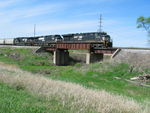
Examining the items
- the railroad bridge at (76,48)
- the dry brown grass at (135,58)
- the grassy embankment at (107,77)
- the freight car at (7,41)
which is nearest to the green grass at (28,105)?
the grassy embankment at (107,77)

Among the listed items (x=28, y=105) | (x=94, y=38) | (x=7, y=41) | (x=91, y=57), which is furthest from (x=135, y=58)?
(x=7, y=41)

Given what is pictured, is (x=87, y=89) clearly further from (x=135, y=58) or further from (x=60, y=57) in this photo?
(x=60, y=57)

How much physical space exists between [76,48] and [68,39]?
10277 mm

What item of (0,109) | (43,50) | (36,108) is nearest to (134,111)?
(36,108)

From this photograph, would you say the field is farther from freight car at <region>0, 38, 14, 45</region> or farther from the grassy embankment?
freight car at <region>0, 38, 14, 45</region>

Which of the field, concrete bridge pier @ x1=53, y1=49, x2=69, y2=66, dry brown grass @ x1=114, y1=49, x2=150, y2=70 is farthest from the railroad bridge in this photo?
dry brown grass @ x1=114, y1=49, x2=150, y2=70

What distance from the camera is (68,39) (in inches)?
2063

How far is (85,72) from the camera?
94.8 feet

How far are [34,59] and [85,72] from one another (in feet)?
63.4

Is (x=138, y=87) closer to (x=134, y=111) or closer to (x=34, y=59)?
(x=134, y=111)

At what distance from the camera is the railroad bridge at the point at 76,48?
3787 centimetres

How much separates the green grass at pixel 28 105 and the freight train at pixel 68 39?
1209 inches

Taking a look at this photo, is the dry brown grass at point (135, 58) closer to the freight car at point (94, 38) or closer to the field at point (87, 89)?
the field at point (87, 89)

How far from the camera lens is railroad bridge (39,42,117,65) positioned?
37.9 m
